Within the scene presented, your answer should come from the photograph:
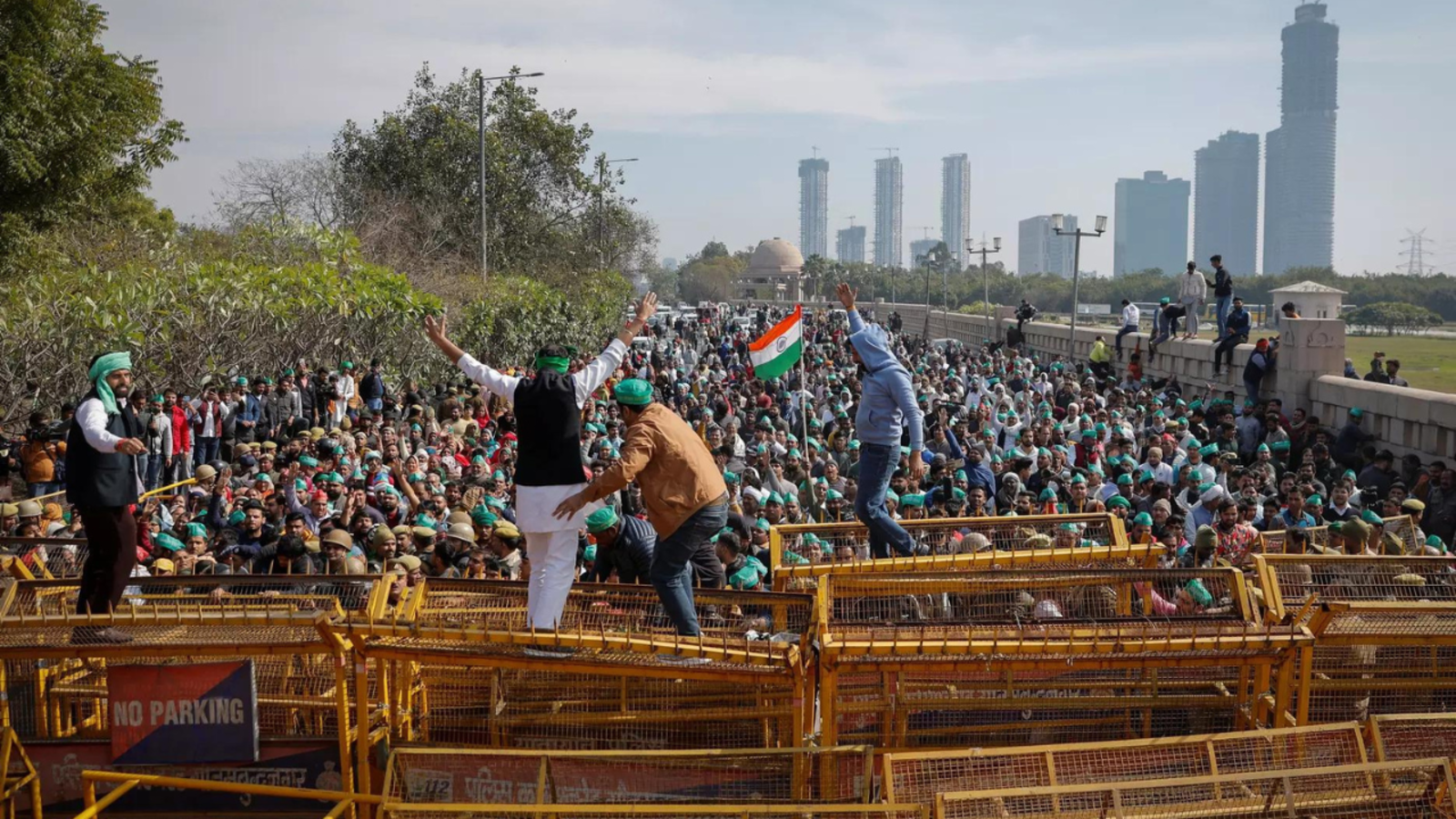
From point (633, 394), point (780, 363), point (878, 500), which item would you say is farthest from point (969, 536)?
point (780, 363)

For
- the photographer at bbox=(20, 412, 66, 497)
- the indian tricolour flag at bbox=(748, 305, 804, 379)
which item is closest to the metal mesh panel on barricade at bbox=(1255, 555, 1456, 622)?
the indian tricolour flag at bbox=(748, 305, 804, 379)

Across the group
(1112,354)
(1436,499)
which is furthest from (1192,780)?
(1112,354)

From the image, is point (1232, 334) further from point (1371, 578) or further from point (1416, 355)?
Result: point (1416, 355)

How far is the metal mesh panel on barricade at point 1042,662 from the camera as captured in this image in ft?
18.4

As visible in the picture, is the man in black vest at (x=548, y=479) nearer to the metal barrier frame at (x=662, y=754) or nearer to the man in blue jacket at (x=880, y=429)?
the metal barrier frame at (x=662, y=754)

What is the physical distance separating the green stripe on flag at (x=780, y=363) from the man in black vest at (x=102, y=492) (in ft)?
35.2

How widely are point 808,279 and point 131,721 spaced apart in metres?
112

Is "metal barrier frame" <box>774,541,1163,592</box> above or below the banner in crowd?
above

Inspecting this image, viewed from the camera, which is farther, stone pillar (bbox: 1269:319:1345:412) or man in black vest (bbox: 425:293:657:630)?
stone pillar (bbox: 1269:319:1345:412)

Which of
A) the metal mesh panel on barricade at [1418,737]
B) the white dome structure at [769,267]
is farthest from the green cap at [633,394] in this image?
the white dome structure at [769,267]

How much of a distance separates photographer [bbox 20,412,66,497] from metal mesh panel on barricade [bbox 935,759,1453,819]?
13721mm

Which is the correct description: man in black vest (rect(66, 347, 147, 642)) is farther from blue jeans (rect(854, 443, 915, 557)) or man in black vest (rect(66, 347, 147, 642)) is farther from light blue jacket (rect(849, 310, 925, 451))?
light blue jacket (rect(849, 310, 925, 451))

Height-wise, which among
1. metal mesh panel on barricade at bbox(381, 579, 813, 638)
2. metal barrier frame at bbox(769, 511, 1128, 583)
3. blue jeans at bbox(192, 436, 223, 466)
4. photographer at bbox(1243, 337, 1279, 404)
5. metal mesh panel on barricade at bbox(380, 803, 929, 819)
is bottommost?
blue jeans at bbox(192, 436, 223, 466)

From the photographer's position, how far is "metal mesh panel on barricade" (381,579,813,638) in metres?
6.47
